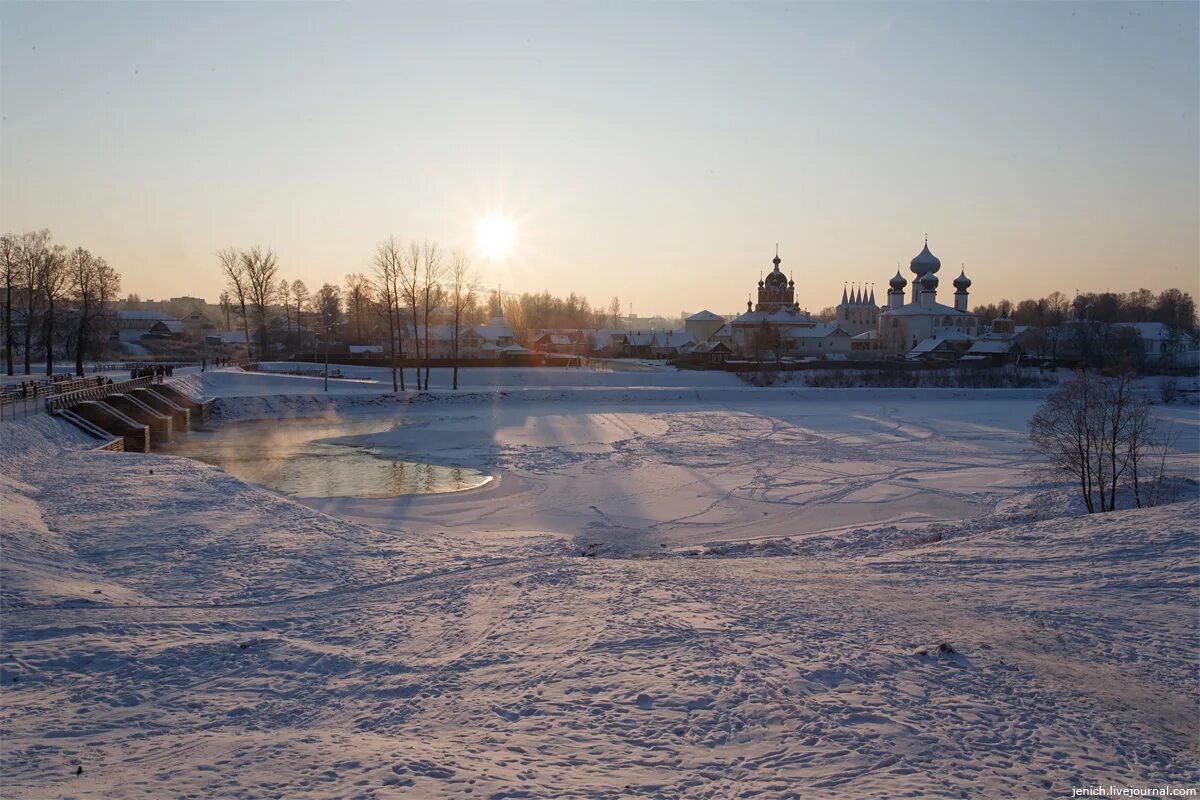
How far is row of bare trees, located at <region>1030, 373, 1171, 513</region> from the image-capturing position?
64.9 ft

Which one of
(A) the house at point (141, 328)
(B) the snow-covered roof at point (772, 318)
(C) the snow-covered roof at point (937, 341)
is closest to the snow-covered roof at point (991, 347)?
(C) the snow-covered roof at point (937, 341)

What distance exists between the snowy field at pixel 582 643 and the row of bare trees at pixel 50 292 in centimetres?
3244

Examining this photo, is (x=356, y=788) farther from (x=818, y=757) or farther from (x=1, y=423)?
(x=1, y=423)

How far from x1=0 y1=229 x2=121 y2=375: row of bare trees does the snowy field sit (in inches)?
1277

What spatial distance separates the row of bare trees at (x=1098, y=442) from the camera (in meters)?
19.8

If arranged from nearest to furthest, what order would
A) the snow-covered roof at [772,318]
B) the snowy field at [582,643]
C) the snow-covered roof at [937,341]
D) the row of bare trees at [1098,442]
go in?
the snowy field at [582,643] < the row of bare trees at [1098,442] < the snow-covered roof at [937,341] < the snow-covered roof at [772,318]

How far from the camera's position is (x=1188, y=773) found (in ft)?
21.3

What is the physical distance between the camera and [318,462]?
26.8 metres

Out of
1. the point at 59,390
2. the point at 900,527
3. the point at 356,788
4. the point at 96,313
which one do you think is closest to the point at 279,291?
the point at 96,313

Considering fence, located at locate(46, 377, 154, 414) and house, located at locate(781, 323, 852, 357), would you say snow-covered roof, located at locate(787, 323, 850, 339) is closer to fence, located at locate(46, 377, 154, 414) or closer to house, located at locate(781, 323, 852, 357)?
house, located at locate(781, 323, 852, 357)

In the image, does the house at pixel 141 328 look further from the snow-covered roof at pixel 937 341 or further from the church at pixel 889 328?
the snow-covered roof at pixel 937 341

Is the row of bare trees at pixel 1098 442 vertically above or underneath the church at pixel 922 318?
underneath

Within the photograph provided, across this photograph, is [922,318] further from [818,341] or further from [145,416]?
[145,416]

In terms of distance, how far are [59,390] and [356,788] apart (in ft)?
106
